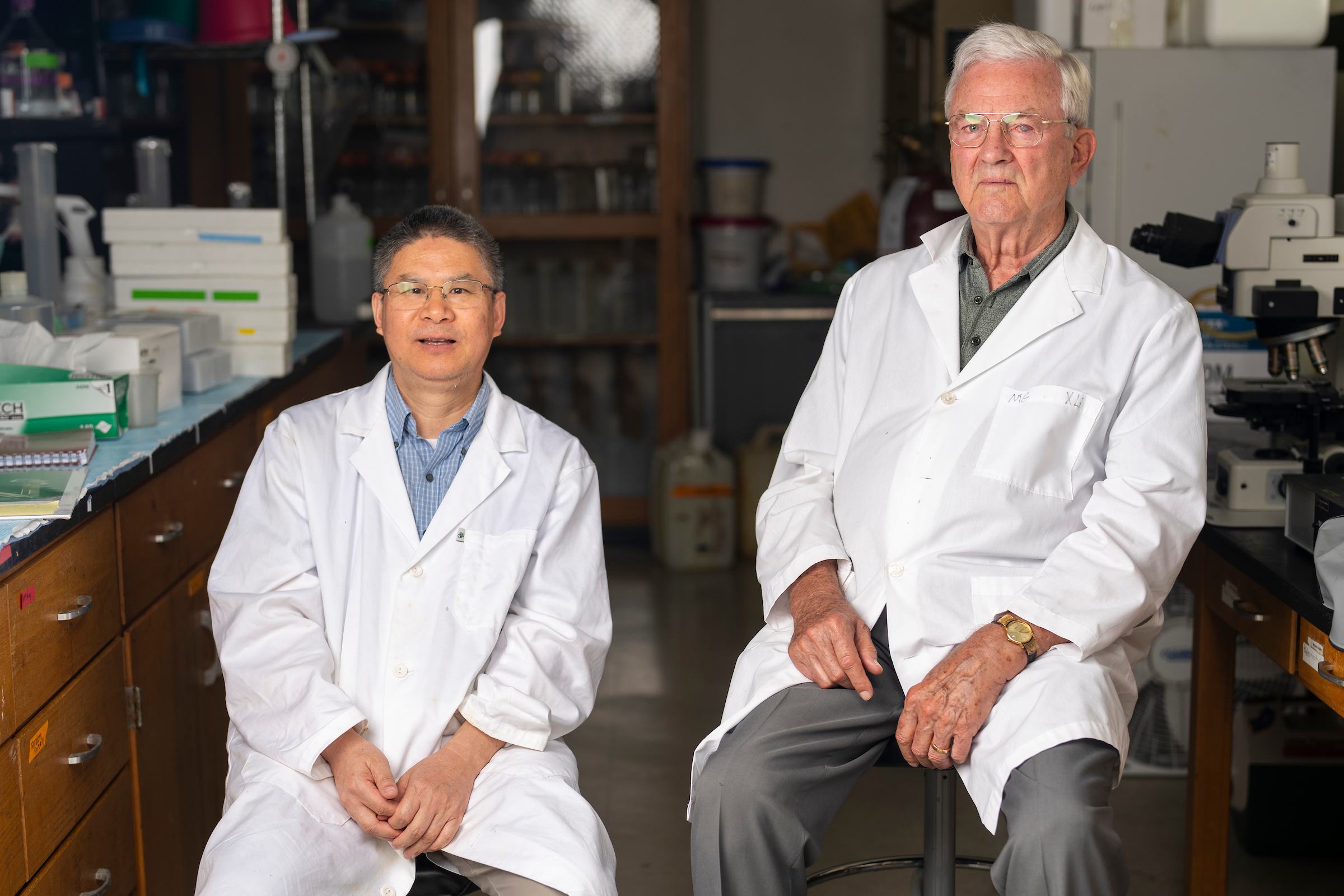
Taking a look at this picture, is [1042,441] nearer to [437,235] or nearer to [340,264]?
[437,235]

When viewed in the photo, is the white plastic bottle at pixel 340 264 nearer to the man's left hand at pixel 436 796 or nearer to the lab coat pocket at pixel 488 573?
the lab coat pocket at pixel 488 573

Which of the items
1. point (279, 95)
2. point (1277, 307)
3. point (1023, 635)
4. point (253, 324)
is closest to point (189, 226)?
point (253, 324)

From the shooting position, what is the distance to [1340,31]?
3.23 meters

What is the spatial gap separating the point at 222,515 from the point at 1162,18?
2.11m

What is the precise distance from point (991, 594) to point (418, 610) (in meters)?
0.73

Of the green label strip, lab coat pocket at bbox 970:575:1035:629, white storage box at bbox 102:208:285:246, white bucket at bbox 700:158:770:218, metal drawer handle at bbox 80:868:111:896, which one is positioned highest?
white bucket at bbox 700:158:770:218

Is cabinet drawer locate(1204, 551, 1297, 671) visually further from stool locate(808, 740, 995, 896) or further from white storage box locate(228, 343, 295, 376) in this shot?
white storage box locate(228, 343, 295, 376)

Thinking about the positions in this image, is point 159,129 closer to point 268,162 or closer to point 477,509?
point 268,162

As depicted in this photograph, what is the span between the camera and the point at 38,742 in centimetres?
158

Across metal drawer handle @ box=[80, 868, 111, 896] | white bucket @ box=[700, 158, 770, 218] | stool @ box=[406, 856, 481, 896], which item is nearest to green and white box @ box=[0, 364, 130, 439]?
metal drawer handle @ box=[80, 868, 111, 896]

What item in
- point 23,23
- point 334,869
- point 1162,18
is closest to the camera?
point 334,869

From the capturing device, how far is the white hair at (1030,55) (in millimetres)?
1848

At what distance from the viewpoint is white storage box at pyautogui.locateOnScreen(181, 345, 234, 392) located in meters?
2.51

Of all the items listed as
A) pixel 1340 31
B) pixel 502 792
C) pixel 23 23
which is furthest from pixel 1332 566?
pixel 23 23
